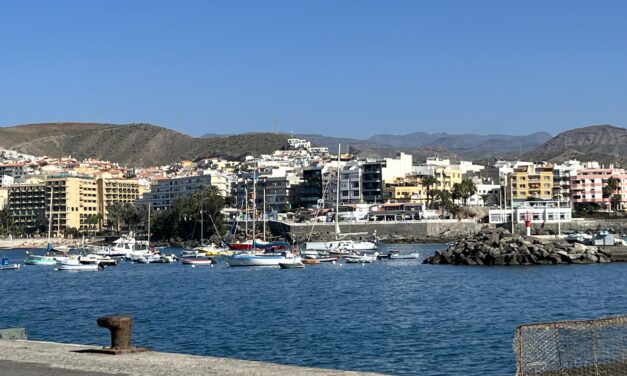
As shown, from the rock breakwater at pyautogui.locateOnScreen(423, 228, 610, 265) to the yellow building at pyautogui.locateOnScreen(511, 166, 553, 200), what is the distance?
249 feet

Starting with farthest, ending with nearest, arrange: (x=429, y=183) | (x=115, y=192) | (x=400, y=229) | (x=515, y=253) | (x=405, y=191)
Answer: (x=115, y=192) → (x=405, y=191) → (x=429, y=183) → (x=400, y=229) → (x=515, y=253)

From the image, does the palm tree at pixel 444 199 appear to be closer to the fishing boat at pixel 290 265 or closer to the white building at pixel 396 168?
the white building at pixel 396 168

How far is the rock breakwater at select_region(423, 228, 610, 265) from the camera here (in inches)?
2621

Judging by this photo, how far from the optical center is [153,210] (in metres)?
163

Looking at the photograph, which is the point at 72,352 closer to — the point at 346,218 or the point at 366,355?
the point at 366,355

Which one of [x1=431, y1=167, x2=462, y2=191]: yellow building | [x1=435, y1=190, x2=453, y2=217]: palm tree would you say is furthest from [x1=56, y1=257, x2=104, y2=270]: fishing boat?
[x1=431, y1=167, x2=462, y2=191]: yellow building

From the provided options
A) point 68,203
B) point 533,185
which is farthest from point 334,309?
point 68,203

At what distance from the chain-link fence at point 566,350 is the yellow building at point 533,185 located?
136343 mm

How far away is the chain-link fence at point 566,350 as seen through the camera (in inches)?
426

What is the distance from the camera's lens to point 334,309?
37562 mm

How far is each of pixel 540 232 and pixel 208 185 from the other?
6377 cm

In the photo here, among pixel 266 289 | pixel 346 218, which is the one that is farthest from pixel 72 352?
pixel 346 218

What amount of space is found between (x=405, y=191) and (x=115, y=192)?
56.6m

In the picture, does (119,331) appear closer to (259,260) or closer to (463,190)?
(259,260)
